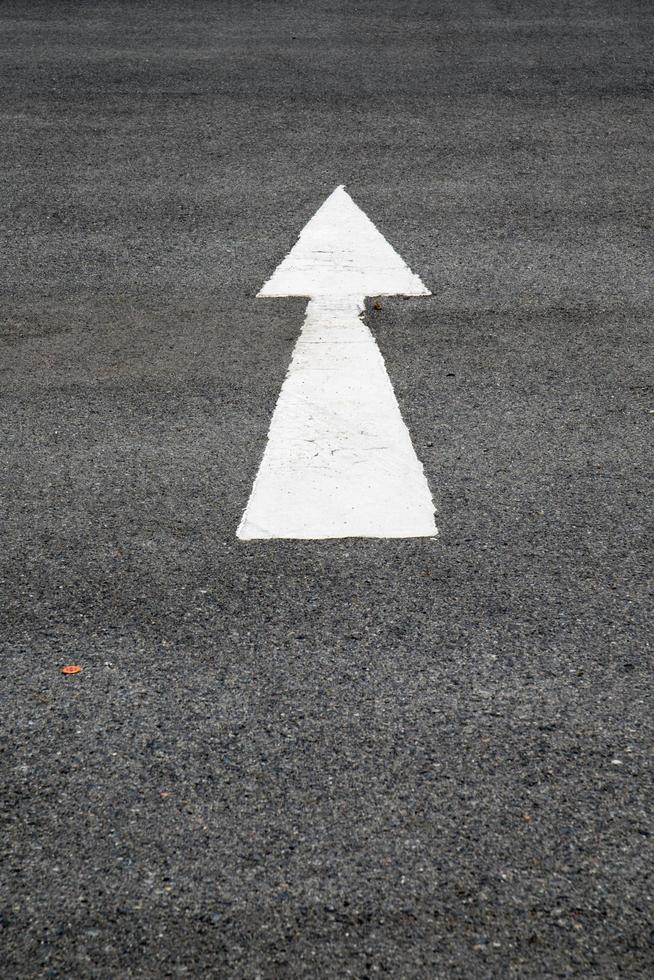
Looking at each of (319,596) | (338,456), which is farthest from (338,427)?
(319,596)

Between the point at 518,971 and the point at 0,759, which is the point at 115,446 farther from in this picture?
the point at 518,971

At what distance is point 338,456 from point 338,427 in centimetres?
24

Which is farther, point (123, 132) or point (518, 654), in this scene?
point (123, 132)

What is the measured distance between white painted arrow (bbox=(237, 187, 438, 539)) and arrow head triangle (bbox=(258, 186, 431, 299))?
10 mm

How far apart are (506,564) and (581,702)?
667 millimetres

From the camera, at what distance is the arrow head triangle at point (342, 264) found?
18.4 feet

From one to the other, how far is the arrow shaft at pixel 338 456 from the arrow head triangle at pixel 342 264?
19.6 inches

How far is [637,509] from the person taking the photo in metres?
3.87

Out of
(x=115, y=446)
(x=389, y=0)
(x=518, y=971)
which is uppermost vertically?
(x=389, y=0)

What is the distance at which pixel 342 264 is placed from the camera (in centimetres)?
590

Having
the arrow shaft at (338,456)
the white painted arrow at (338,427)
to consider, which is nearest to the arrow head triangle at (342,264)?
the white painted arrow at (338,427)

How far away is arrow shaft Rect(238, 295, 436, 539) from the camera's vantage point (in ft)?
12.5

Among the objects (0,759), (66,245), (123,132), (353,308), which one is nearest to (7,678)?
(0,759)

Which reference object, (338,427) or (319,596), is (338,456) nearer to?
(338,427)
